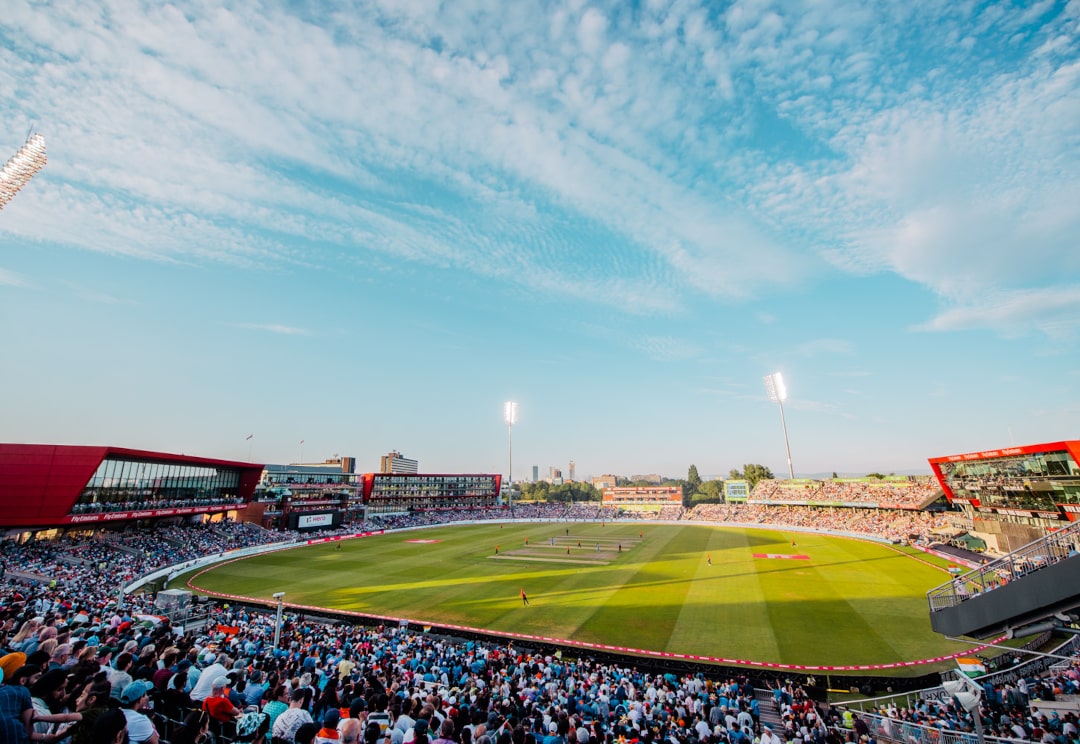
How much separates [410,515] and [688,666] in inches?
3015

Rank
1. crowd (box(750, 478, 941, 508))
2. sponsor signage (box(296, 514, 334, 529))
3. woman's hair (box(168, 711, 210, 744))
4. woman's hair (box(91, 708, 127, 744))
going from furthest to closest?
sponsor signage (box(296, 514, 334, 529)) < crowd (box(750, 478, 941, 508)) < woman's hair (box(168, 711, 210, 744)) < woman's hair (box(91, 708, 127, 744))

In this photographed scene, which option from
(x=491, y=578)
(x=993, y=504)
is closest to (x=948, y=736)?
(x=491, y=578)

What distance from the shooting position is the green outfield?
22016 mm

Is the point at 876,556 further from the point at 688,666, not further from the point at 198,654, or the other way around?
the point at 198,654

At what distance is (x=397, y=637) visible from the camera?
66.9 feet

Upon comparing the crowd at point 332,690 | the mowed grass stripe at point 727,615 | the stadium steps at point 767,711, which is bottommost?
the stadium steps at point 767,711

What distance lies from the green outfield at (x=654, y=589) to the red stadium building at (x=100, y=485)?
470 inches

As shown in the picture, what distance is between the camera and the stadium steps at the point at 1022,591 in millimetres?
11484

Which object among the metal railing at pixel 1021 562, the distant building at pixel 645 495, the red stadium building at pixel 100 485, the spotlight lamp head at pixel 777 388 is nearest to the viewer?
the metal railing at pixel 1021 562

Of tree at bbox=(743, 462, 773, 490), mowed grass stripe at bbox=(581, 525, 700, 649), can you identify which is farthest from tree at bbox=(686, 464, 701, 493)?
mowed grass stripe at bbox=(581, 525, 700, 649)

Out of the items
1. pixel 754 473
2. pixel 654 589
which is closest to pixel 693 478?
pixel 754 473

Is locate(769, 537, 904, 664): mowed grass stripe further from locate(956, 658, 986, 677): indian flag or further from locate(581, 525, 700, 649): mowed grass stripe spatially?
locate(581, 525, 700, 649): mowed grass stripe

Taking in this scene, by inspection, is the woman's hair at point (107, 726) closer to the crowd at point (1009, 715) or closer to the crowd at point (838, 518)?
the crowd at point (1009, 715)

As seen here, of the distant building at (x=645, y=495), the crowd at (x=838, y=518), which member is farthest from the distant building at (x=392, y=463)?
the crowd at (x=838, y=518)
